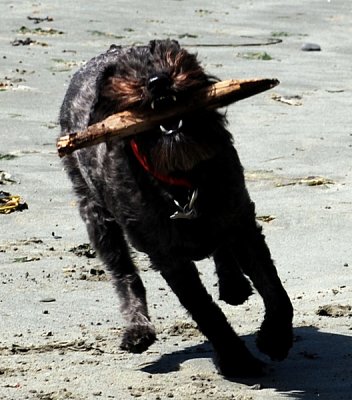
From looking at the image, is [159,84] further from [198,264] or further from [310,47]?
[310,47]

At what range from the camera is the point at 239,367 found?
246 inches

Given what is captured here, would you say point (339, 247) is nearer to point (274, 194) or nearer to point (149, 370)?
point (274, 194)

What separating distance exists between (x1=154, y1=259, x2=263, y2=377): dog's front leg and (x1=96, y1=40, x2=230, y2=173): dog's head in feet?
2.16

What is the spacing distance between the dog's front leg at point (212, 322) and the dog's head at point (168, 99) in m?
0.66

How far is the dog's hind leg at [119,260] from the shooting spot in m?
6.91

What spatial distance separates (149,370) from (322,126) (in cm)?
592

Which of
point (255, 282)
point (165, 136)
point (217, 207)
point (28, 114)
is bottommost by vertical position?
point (28, 114)

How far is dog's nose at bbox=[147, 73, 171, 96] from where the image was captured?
5.70m

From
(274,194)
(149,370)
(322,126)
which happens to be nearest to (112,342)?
(149,370)

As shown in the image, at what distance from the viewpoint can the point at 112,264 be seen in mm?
7375

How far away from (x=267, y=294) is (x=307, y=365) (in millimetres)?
403

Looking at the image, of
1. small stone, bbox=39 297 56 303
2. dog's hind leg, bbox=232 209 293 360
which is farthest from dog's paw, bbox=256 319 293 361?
small stone, bbox=39 297 56 303

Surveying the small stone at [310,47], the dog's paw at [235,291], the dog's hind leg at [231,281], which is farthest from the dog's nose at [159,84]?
the small stone at [310,47]

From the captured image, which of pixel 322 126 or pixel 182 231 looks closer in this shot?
pixel 182 231
